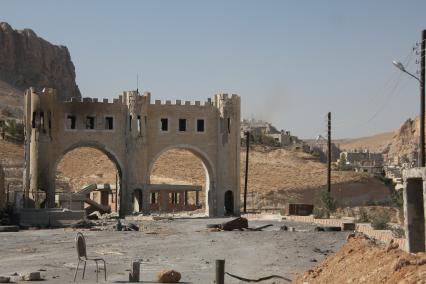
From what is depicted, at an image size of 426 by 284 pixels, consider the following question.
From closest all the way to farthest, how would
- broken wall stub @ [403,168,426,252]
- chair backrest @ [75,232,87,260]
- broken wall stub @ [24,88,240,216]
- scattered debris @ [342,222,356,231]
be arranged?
1. chair backrest @ [75,232,87,260]
2. broken wall stub @ [403,168,426,252]
3. scattered debris @ [342,222,356,231]
4. broken wall stub @ [24,88,240,216]

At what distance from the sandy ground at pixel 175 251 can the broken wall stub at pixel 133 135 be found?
49.9 ft

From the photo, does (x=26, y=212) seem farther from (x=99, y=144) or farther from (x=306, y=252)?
(x=306, y=252)

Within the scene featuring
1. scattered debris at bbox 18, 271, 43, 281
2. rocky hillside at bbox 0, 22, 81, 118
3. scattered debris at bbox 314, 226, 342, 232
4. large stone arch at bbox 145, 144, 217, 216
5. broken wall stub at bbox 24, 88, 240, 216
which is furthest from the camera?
rocky hillside at bbox 0, 22, 81, 118

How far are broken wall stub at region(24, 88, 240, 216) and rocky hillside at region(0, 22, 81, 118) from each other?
259 feet

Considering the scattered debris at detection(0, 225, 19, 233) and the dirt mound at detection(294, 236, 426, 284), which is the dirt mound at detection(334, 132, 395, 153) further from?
the dirt mound at detection(294, 236, 426, 284)

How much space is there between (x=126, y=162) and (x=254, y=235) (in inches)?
856

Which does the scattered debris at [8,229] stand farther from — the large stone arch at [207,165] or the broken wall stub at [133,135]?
the large stone arch at [207,165]

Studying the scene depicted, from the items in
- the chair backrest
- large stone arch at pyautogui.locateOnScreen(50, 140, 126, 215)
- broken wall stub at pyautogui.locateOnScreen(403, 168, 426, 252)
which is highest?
large stone arch at pyautogui.locateOnScreen(50, 140, 126, 215)

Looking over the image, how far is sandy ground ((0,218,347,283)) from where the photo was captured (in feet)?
58.9

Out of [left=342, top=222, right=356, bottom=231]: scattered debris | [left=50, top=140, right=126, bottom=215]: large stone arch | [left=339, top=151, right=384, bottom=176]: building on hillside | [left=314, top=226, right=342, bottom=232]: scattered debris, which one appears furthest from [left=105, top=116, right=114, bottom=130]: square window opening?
[left=339, top=151, right=384, bottom=176]: building on hillside

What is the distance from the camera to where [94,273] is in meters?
17.3

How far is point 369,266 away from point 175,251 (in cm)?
1379

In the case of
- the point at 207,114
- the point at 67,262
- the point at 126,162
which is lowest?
the point at 67,262

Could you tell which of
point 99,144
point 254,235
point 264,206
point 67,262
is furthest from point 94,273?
point 264,206
